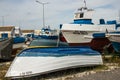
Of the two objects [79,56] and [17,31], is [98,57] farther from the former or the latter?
[17,31]

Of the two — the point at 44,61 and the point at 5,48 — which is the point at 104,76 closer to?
the point at 44,61

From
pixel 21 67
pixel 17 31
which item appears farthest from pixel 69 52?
pixel 17 31

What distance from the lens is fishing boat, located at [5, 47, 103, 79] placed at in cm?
1088

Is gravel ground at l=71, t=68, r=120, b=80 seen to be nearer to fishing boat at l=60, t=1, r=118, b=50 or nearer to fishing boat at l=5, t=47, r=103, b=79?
fishing boat at l=5, t=47, r=103, b=79

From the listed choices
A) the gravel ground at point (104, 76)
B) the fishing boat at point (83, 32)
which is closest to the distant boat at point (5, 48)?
the fishing boat at point (83, 32)

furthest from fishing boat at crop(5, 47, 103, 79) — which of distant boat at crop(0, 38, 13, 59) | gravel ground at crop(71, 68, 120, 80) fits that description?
distant boat at crop(0, 38, 13, 59)

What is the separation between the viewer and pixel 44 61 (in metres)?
11.3

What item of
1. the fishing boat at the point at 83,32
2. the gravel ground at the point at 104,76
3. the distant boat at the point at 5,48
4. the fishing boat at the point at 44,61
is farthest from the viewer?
the fishing boat at the point at 83,32

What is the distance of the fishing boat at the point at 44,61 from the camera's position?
10875 millimetres

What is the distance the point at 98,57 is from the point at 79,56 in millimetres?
1325

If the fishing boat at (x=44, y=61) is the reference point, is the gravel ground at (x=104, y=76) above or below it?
below

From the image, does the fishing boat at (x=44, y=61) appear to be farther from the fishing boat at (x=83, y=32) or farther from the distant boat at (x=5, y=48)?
the fishing boat at (x=83, y=32)

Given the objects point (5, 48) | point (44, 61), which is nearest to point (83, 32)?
point (5, 48)

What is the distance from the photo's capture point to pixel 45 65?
11.3 m
